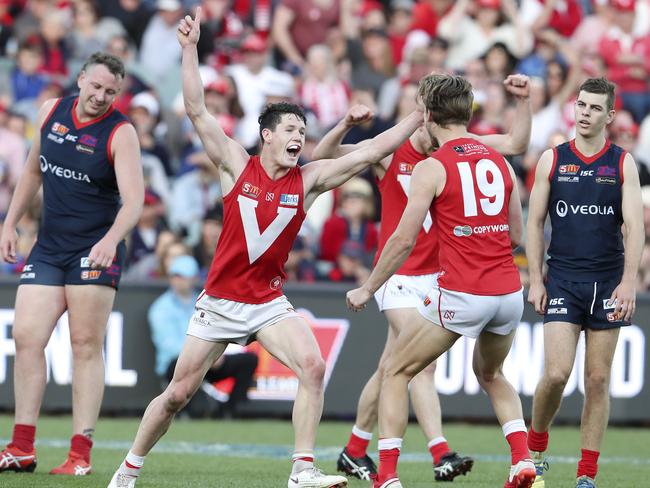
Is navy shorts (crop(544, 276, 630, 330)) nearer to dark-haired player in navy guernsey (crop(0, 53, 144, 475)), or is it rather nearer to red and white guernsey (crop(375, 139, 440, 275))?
red and white guernsey (crop(375, 139, 440, 275))

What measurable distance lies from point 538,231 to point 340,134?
4.73 feet

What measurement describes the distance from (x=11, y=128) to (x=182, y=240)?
3076mm

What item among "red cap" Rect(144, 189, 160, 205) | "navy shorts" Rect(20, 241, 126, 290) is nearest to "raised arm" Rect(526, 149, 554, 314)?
"navy shorts" Rect(20, 241, 126, 290)

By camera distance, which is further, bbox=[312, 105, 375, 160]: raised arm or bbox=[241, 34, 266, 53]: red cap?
bbox=[241, 34, 266, 53]: red cap

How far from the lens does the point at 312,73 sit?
16812mm

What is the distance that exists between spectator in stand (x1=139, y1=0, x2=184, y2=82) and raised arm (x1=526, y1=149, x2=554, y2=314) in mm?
10132

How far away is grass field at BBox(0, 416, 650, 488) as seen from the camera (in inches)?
338

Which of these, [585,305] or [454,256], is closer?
[454,256]

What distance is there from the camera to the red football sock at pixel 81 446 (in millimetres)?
8664

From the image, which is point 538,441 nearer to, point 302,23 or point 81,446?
point 81,446

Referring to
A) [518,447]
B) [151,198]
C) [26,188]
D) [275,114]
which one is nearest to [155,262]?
[151,198]

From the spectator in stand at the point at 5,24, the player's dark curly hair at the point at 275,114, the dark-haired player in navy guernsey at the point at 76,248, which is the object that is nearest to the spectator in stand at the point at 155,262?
the dark-haired player in navy guernsey at the point at 76,248

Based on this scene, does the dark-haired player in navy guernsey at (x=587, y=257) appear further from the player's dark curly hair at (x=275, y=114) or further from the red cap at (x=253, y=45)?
the red cap at (x=253, y=45)

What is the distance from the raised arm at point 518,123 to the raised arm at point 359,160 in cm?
68
